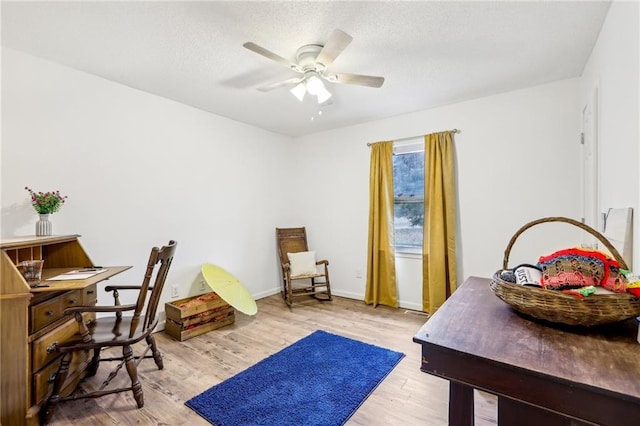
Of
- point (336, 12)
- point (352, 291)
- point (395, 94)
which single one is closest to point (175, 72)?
point (336, 12)

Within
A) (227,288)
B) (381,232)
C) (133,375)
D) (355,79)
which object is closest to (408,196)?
(381,232)

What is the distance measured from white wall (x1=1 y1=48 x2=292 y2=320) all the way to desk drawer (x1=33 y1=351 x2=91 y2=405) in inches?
33.5

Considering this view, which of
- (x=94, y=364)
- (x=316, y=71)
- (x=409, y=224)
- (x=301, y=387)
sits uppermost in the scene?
(x=316, y=71)

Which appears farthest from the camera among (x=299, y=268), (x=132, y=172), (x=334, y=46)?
(x=299, y=268)

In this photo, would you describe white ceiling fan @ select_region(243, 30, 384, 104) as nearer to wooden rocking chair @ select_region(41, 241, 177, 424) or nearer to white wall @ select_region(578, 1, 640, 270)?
white wall @ select_region(578, 1, 640, 270)

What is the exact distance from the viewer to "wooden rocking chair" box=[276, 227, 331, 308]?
367cm

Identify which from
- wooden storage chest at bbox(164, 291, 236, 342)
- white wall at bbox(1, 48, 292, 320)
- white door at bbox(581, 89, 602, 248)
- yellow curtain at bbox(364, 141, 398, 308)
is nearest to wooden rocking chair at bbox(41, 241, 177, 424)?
wooden storage chest at bbox(164, 291, 236, 342)

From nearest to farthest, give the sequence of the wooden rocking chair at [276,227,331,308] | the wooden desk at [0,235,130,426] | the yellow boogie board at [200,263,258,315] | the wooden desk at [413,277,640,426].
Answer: the wooden desk at [413,277,640,426] < the wooden desk at [0,235,130,426] < the yellow boogie board at [200,263,258,315] < the wooden rocking chair at [276,227,331,308]

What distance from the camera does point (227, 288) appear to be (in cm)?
297

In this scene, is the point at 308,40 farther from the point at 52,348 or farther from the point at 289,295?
the point at 289,295

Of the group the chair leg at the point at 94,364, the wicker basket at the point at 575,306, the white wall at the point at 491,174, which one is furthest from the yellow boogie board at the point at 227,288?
the wicker basket at the point at 575,306

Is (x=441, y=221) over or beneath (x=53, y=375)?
over

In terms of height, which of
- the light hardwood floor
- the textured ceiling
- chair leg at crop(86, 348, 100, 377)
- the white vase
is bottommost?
the light hardwood floor

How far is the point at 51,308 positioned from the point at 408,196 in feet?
11.3
